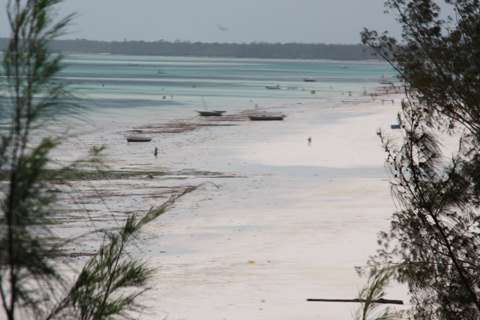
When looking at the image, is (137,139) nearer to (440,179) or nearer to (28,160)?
(440,179)

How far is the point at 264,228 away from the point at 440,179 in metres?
14.1

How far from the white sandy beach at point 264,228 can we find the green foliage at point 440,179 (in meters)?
4.39

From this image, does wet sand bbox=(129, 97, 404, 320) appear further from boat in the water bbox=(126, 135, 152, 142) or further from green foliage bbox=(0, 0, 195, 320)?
boat in the water bbox=(126, 135, 152, 142)

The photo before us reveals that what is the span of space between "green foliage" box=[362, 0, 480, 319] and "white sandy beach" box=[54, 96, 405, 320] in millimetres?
4392

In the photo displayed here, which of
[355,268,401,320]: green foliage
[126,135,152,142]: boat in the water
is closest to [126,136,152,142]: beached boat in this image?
[126,135,152,142]: boat in the water

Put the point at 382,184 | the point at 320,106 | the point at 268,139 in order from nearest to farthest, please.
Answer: the point at 382,184
the point at 268,139
the point at 320,106

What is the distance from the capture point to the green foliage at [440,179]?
32.7 feet

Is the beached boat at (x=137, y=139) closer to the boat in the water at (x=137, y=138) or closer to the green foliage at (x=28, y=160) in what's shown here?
the boat in the water at (x=137, y=138)

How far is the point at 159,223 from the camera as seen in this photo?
25.0 meters

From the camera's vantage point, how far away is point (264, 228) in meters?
24.1

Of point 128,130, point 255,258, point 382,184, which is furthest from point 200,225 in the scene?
point 128,130

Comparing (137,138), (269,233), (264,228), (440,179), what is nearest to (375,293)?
(440,179)

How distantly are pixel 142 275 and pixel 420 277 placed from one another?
15.6 ft

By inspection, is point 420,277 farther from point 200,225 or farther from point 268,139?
point 268,139
